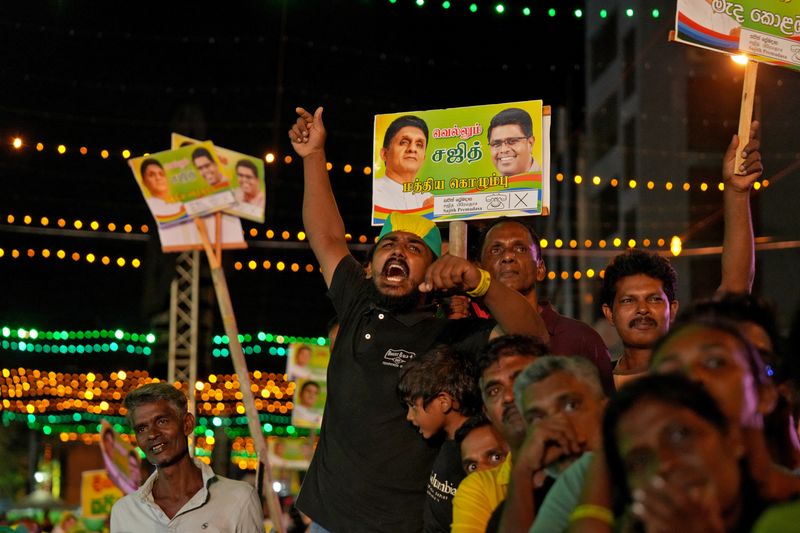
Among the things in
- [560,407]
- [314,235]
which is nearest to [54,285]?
[314,235]

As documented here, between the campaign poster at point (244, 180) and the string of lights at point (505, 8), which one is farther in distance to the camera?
the string of lights at point (505, 8)

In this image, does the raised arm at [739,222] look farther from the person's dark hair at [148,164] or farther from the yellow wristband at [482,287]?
the person's dark hair at [148,164]

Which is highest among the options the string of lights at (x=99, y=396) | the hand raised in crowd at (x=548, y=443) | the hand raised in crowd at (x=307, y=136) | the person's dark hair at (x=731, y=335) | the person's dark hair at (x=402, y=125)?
the person's dark hair at (x=402, y=125)

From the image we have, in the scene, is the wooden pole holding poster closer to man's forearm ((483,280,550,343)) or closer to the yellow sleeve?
man's forearm ((483,280,550,343))

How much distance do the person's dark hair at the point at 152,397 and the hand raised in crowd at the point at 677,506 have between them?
131 inches

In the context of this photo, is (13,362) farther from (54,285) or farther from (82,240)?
(82,240)

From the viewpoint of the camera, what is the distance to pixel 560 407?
3.36 m

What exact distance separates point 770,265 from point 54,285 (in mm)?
12702

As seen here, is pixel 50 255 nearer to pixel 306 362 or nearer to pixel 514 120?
pixel 306 362

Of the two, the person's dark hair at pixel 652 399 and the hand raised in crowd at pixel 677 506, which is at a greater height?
the person's dark hair at pixel 652 399

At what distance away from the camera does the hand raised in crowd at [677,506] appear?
2193 mm

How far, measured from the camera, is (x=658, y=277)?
5316mm

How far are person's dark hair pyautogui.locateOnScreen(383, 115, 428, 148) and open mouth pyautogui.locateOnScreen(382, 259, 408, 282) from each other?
1.36 m

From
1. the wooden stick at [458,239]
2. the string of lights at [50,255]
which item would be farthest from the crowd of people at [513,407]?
the string of lights at [50,255]
